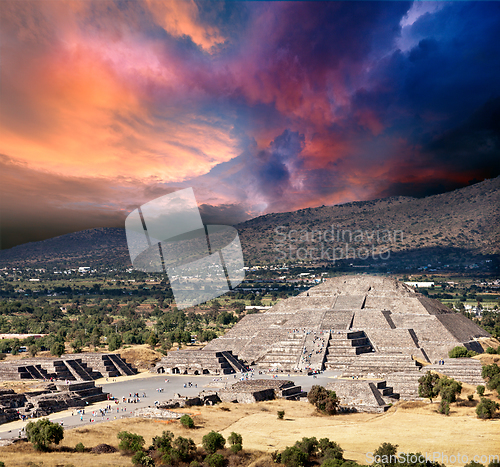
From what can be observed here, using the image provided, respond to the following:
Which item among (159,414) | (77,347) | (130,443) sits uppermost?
(77,347)

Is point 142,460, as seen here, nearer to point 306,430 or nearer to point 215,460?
point 215,460

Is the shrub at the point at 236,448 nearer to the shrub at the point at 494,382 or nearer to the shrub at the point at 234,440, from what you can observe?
the shrub at the point at 234,440

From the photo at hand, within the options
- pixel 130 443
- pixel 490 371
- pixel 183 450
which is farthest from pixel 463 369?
pixel 130 443

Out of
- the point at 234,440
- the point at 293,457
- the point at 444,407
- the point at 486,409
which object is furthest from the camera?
the point at 444,407

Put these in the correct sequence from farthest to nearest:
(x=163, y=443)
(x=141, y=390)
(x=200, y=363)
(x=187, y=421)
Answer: (x=200, y=363) < (x=141, y=390) < (x=187, y=421) < (x=163, y=443)

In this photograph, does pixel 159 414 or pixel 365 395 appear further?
pixel 365 395

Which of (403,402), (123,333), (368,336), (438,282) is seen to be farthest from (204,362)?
(438,282)

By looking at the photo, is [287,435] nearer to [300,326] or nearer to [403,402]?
[403,402]
